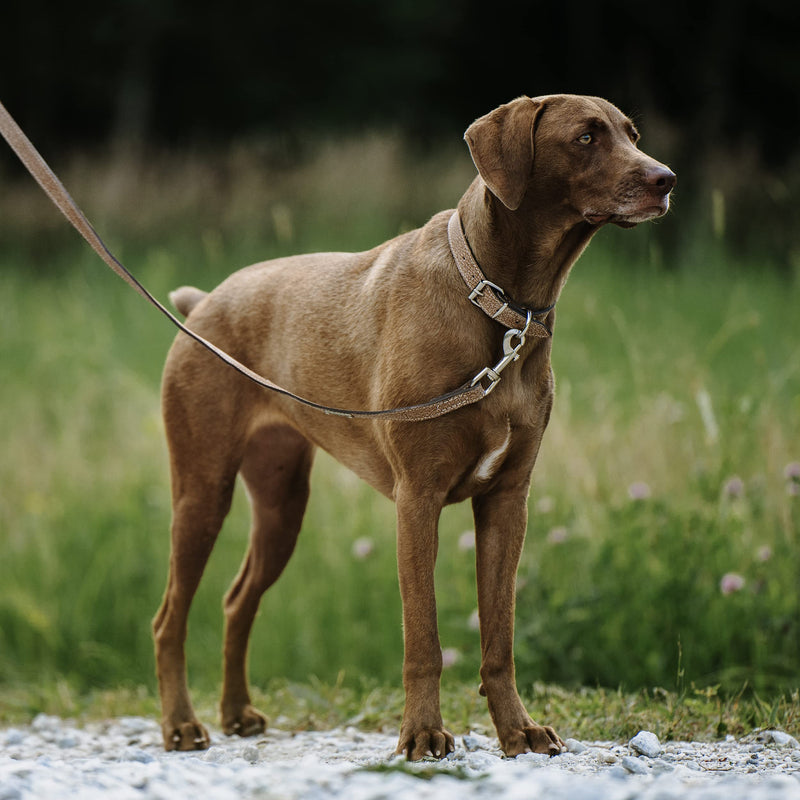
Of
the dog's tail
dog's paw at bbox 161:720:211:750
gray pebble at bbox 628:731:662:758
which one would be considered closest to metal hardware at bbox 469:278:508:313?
gray pebble at bbox 628:731:662:758

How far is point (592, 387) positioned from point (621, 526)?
1.70m

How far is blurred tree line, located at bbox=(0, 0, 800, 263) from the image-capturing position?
14453 mm

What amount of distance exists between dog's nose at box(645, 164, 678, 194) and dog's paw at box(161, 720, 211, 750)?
2432 mm

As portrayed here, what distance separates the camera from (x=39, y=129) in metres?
17.7

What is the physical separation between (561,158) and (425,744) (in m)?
1.68

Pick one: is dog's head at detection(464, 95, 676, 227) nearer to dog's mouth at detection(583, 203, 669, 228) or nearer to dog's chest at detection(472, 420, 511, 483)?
dog's mouth at detection(583, 203, 669, 228)

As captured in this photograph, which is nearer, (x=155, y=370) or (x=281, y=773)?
(x=281, y=773)

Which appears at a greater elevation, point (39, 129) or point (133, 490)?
point (39, 129)

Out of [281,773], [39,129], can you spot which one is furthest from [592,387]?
[39,129]

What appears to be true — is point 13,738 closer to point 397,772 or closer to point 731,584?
point 397,772

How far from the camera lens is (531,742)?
127 inches

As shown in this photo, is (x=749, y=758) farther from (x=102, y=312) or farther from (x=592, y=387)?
(x=102, y=312)

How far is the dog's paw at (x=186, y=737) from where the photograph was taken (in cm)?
390

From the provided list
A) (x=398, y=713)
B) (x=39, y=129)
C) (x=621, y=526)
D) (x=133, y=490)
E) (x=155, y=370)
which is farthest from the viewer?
(x=39, y=129)
